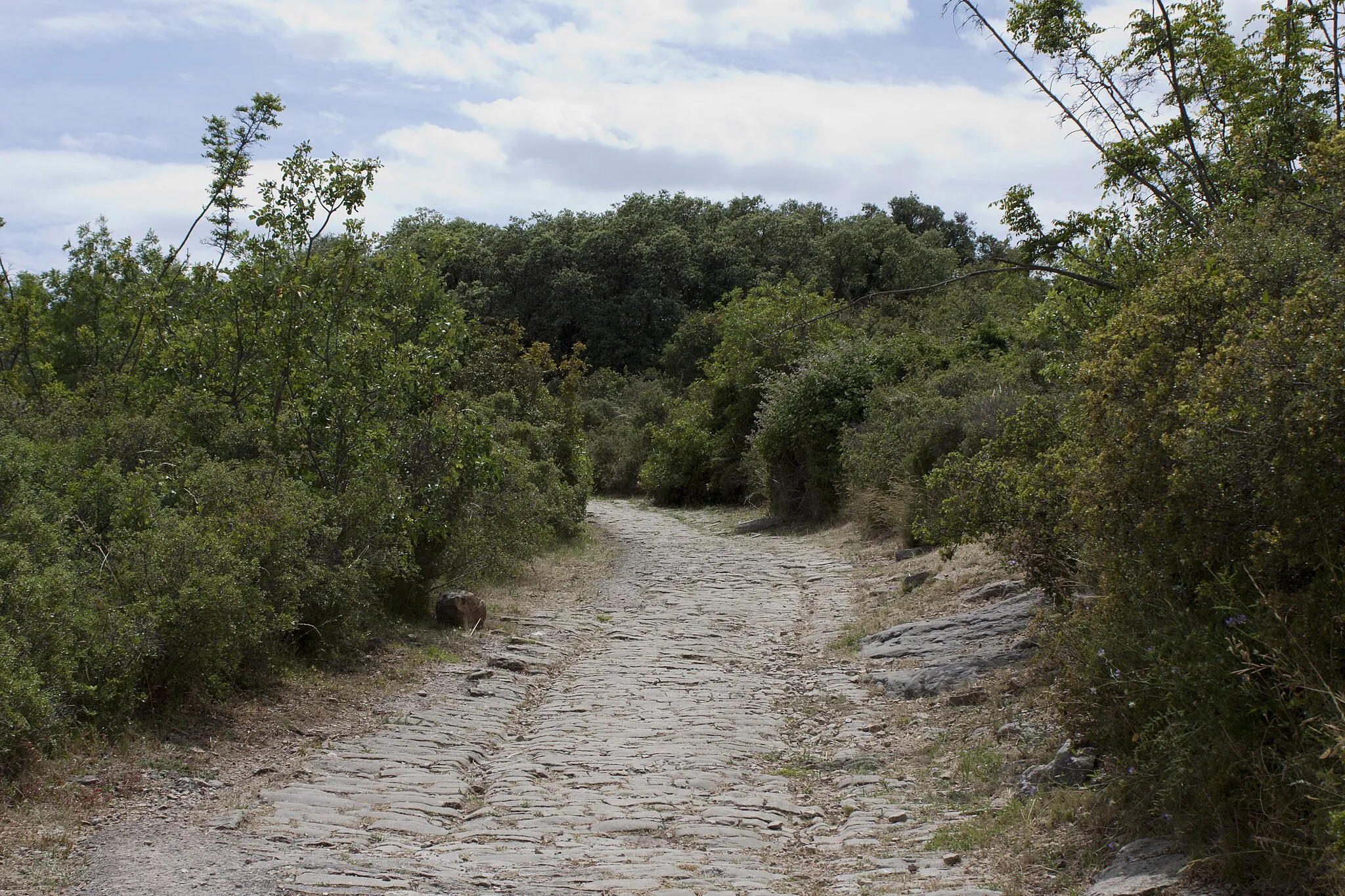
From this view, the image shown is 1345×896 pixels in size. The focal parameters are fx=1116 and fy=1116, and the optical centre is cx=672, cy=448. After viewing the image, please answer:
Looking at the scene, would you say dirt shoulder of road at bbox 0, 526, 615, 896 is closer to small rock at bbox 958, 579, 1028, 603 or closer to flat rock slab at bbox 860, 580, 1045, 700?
flat rock slab at bbox 860, 580, 1045, 700

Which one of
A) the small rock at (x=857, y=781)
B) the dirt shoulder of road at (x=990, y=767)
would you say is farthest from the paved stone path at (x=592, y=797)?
the dirt shoulder of road at (x=990, y=767)

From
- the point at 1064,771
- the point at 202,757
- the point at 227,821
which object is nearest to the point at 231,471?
the point at 202,757

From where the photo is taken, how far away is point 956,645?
10.6 metres

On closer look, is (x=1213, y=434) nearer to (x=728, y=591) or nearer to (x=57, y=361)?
(x=728, y=591)

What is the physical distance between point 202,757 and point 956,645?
6.64 m

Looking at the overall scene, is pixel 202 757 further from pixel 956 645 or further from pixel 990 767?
pixel 956 645

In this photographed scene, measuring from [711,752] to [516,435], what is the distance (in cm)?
1363

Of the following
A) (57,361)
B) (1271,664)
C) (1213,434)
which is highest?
(57,361)

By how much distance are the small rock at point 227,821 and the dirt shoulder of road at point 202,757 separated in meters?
0.10

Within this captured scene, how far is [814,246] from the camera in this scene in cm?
5478

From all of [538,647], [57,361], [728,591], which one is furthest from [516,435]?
[538,647]

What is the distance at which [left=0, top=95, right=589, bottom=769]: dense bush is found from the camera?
7.39 m

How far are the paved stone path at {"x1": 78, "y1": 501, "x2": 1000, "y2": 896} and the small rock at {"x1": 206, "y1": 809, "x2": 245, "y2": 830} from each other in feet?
0.23

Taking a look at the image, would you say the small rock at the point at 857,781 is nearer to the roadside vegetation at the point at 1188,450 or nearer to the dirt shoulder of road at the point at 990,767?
the dirt shoulder of road at the point at 990,767
